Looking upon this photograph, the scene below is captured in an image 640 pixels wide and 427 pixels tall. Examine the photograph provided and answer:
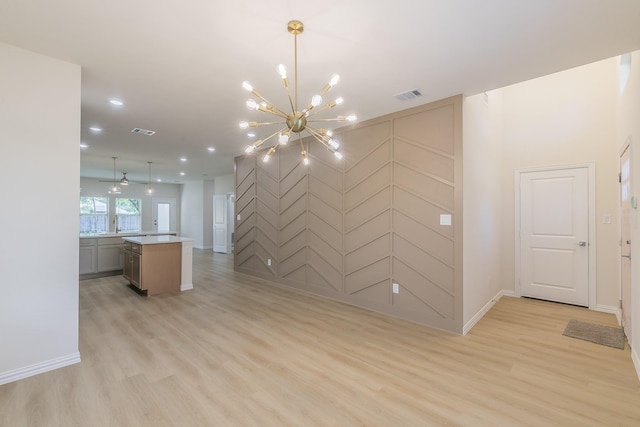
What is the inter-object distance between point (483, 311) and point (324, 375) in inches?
107

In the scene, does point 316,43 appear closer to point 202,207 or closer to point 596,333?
point 596,333

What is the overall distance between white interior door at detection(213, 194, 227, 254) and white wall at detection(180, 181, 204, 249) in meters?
0.89

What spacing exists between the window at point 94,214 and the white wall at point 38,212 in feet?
33.1

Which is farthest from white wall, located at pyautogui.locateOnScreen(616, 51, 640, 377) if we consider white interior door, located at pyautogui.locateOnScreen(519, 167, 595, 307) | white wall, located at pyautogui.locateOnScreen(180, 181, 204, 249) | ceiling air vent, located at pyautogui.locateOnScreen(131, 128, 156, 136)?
white wall, located at pyautogui.locateOnScreen(180, 181, 204, 249)

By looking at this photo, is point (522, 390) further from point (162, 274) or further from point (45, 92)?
point (162, 274)

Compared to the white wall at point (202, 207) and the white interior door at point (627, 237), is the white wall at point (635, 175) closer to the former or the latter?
the white interior door at point (627, 237)

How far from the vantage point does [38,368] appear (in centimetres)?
250

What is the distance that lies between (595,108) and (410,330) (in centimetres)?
421

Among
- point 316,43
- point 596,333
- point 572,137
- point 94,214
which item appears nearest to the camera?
point 316,43

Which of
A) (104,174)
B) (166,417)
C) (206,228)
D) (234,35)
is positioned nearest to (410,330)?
(166,417)

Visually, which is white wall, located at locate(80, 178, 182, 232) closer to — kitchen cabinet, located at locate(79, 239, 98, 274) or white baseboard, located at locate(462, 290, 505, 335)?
kitchen cabinet, located at locate(79, 239, 98, 274)

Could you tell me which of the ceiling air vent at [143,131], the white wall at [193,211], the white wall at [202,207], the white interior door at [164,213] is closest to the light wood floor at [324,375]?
the ceiling air vent at [143,131]

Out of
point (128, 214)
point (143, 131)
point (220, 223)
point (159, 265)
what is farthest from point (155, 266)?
point (128, 214)

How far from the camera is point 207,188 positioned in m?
11.3
